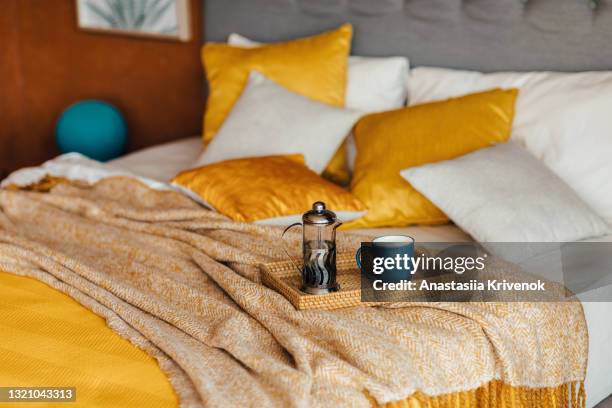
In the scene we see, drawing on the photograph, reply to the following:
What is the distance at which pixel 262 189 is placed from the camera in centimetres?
243

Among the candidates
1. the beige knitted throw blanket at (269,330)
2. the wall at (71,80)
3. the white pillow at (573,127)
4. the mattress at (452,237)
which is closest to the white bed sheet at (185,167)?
the mattress at (452,237)

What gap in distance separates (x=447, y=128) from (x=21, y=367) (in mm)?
1495

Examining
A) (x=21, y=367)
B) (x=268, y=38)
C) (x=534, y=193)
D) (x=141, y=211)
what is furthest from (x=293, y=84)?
(x=21, y=367)

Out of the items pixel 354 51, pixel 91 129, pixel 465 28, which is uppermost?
pixel 465 28

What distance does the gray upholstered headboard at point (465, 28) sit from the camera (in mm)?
2604

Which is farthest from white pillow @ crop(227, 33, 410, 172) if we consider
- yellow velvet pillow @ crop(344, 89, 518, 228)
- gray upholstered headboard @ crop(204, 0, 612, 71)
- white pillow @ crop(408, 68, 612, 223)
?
white pillow @ crop(408, 68, 612, 223)

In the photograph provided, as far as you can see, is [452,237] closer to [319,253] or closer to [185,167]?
[319,253]

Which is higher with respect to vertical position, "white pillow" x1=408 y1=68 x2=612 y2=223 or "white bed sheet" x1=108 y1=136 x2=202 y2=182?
"white pillow" x1=408 y1=68 x2=612 y2=223

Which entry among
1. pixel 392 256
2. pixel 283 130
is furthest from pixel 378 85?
pixel 392 256

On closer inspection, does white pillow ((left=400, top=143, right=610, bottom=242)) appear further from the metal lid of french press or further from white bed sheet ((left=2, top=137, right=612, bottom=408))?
the metal lid of french press

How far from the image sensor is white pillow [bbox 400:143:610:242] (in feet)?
7.04

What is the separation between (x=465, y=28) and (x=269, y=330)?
1.63 m

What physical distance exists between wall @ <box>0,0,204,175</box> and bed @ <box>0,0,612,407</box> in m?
0.41

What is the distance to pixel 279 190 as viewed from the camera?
2.42m
